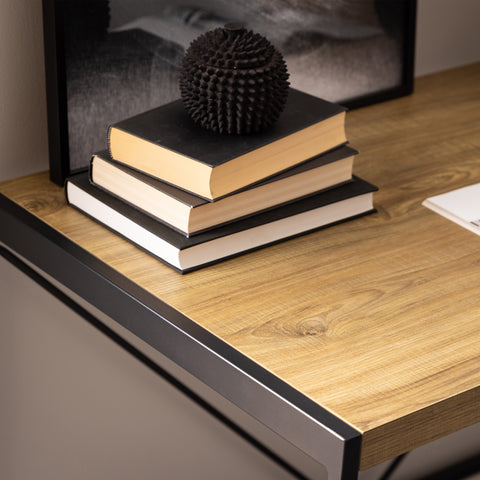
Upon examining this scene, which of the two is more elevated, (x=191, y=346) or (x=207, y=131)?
(x=207, y=131)

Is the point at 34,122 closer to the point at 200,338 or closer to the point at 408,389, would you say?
the point at 200,338

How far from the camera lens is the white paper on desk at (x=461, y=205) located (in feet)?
2.93

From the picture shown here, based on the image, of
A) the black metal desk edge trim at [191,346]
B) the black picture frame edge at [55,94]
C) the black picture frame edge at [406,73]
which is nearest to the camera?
the black metal desk edge trim at [191,346]

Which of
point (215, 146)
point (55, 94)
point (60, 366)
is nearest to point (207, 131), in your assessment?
point (215, 146)

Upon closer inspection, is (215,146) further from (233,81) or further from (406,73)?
(406,73)

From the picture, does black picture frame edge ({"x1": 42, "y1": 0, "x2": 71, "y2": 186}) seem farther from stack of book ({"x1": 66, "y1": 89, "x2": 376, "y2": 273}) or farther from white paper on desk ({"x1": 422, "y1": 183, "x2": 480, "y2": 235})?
white paper on desk ({"x1": 422, "y1": 183, "x2": 480, "y2": 235})

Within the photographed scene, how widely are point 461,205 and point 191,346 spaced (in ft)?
1.21

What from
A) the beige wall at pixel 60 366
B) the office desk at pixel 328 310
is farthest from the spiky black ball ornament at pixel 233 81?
the beige wall at pixel 60 366

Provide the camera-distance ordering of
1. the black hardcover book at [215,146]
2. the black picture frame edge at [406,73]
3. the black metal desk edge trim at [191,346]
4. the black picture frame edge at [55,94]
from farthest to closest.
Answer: the black picture frame edge at [406,73], the black picture frame edge at [55,94], the black hardcover book at [215,146], the black metal desk edge trim at [191,346]

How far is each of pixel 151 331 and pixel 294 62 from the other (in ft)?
1.67

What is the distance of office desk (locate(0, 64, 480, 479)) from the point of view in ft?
2.06

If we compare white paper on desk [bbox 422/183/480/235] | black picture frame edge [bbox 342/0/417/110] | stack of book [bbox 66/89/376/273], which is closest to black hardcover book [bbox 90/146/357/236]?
stack of book [bbox 66/89/376/273]

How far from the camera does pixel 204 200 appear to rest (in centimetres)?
78

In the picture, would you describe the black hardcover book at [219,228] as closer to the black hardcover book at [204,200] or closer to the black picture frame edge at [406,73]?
the black hardcover book at [204,200]
